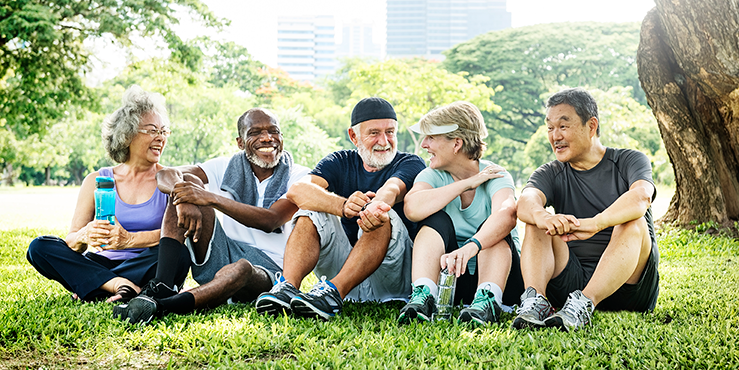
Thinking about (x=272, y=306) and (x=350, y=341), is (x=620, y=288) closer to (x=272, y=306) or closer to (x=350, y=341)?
(x=350, y=341)

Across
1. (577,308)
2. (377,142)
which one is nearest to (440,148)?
(377,142)

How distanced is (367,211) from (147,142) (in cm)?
165

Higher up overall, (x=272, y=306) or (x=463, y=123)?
(x=463, y=123)

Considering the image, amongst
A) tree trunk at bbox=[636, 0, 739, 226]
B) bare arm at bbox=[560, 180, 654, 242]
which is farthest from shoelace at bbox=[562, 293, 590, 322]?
tree trunk at bbox=[636, 0, 739, 226]

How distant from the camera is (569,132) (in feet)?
10.9

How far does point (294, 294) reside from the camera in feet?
10.3

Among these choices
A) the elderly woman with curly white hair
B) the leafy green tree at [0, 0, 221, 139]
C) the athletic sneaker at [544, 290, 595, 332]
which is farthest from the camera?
the leafy green tree at [0, 0, 221, 139]

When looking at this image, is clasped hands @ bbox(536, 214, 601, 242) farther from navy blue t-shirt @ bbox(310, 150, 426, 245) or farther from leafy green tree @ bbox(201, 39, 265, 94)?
leafy green tree @ bbox(201, 39, 265, 94)

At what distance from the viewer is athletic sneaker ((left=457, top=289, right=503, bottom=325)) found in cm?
298

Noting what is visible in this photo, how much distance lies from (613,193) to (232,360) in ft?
7.23

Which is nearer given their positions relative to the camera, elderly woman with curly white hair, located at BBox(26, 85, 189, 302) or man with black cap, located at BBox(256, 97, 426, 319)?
man with black cap, located at BBox(256, 97, 426, 319)

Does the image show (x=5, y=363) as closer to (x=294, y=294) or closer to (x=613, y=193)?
(x=294, y=294)

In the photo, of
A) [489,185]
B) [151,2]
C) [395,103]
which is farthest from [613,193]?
[395,103]

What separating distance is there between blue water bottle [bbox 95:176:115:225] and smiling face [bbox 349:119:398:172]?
4.93ft
